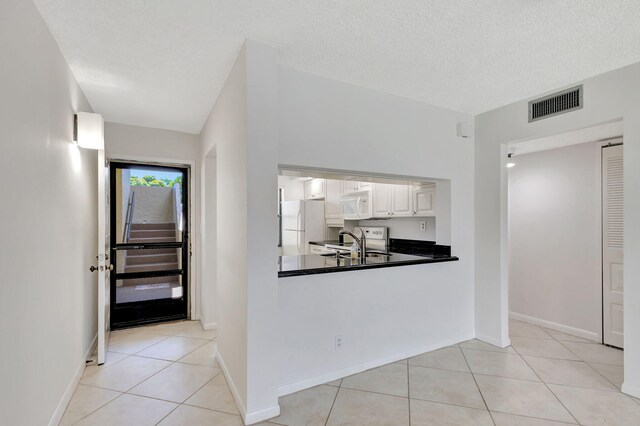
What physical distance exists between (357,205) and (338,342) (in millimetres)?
2423

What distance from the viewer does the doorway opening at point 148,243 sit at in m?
3.79

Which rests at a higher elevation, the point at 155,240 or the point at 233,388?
the point at 155,240

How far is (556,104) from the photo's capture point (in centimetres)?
274

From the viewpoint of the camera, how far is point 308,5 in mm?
1649

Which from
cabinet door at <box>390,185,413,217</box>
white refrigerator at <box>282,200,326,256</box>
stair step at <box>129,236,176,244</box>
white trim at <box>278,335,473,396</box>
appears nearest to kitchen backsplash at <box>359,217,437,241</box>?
cabinet door at <box>390,185,413,217</box>

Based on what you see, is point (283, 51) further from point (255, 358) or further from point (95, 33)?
point (255, 358)

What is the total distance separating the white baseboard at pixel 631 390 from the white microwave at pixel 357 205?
9.53ft

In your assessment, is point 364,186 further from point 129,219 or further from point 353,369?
point 129,219

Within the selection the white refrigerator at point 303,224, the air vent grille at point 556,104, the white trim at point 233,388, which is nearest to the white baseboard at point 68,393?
the white trim at point 233,388

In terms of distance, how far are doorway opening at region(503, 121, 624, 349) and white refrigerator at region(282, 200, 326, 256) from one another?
2884 mm

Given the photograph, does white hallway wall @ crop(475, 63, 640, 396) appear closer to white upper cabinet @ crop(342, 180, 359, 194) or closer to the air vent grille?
the air vent grille

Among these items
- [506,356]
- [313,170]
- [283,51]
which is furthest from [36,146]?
[506,356]

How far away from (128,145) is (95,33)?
192 cm

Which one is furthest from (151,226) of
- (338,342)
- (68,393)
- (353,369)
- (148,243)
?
(353,369)
